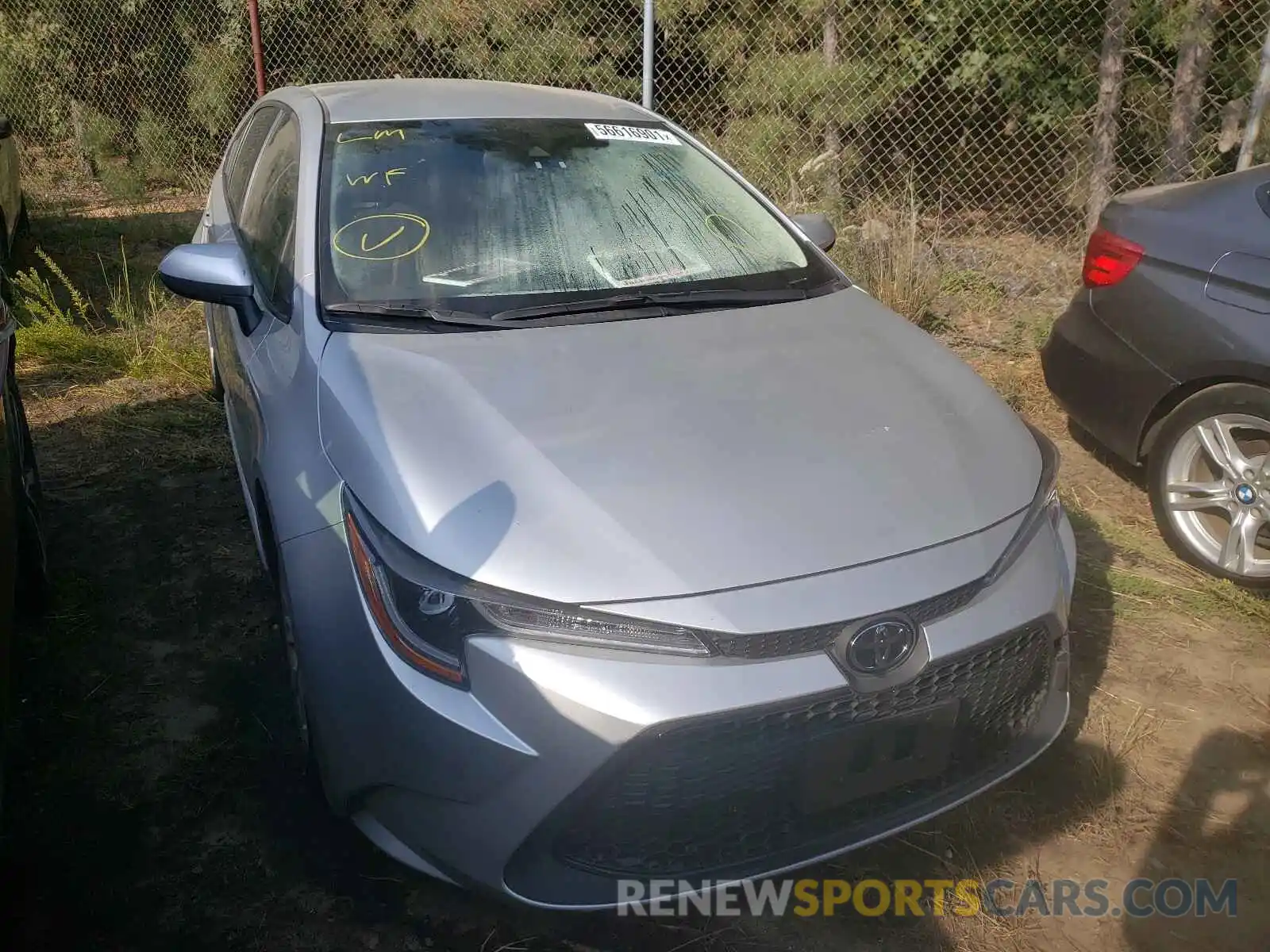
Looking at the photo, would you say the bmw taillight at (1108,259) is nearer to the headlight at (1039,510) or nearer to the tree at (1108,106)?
the headlight at (1039,510)

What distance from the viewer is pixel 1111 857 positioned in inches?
97.8

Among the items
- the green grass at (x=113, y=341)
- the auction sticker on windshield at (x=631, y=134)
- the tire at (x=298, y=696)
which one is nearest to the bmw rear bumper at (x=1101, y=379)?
the auction sticker on windshield at (x=631, y=134)

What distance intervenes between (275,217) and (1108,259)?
115 inches

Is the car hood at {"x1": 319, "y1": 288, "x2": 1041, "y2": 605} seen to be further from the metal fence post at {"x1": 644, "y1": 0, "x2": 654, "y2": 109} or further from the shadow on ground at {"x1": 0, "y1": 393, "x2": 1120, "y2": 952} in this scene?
the metal fence post at {"x1": 644, "y1": 0, "x2": 654, "y2": 109}

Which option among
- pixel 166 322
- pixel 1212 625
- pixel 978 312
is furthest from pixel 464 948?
pixel 978 312

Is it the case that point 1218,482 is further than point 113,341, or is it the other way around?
point 113,341

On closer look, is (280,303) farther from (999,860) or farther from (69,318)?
(69,318)

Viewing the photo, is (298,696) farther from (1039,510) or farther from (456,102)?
(456,102)

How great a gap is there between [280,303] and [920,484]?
1.77 meters

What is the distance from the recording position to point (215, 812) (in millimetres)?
2549

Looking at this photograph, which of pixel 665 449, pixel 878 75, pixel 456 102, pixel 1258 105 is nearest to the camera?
pixel 665 449

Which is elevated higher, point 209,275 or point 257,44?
point 257,44

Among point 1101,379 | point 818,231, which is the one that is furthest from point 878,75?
point 818,231

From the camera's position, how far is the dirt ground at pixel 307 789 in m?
2.27
